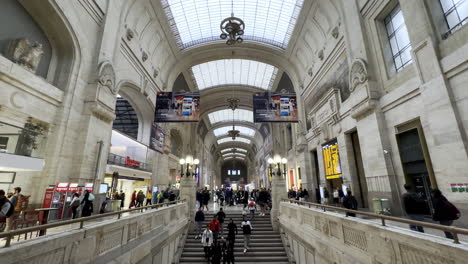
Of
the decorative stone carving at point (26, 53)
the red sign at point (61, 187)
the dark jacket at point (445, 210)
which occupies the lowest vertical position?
the dark jacket at point (445, 210)

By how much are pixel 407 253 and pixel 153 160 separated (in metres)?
16.2

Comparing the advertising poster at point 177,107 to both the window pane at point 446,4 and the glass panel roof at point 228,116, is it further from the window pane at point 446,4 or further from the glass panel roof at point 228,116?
the glass panel roof at point 228,116

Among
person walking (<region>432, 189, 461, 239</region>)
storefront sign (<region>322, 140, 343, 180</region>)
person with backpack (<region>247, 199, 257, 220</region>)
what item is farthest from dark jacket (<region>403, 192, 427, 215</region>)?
person with backpack (<region>247, 199, 257, 220</region>)

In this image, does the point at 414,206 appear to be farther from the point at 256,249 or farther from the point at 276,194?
the point at 276,194

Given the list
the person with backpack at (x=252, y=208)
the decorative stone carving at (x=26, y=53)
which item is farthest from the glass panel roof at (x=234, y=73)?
the decorative stone carving at (x=26, y=53)

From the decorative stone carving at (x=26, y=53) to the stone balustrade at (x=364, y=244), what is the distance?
1001 centimetres

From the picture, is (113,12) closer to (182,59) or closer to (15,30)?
(15,30)

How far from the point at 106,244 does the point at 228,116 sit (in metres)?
30.1

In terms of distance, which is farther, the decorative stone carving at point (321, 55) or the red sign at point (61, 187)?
the decorative stone carving at point (321, 55)

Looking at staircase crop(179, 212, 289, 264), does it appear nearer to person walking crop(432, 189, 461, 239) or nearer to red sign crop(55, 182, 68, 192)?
red sign crop(55, 182, 68, 192)

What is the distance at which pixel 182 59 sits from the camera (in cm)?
1766

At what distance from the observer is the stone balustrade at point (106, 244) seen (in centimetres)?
264

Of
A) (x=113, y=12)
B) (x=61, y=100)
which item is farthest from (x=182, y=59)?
(x=61, y=100)

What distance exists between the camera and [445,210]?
3.62 meters
